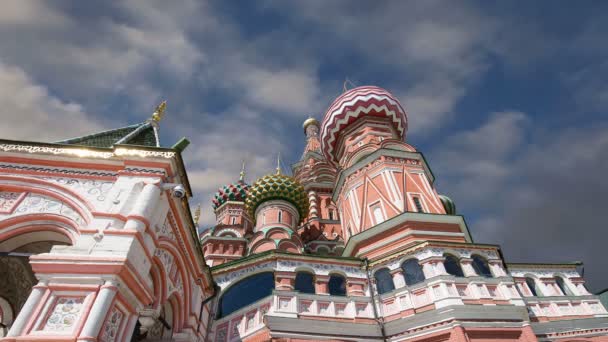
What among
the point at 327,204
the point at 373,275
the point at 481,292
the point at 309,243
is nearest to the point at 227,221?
the point at 309,243

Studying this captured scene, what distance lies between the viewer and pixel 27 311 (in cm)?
451

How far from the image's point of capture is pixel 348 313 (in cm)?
980

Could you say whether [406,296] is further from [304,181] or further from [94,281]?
[304,181]

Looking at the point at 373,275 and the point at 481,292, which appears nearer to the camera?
the point at 481,292

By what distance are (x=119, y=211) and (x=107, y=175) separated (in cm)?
125

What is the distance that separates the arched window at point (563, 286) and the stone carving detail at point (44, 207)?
15.2 metres

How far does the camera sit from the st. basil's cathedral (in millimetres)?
5004

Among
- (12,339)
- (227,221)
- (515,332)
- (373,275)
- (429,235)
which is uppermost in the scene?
(227,221)

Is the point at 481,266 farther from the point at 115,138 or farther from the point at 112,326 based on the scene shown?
the point at 115,138

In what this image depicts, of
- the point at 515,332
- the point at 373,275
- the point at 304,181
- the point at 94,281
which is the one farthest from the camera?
the point at 304,181

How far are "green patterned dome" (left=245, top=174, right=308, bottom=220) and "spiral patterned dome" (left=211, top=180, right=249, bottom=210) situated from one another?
457 cm

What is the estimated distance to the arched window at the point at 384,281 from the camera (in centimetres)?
1061

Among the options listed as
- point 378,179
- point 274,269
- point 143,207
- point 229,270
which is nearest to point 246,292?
point 229,270

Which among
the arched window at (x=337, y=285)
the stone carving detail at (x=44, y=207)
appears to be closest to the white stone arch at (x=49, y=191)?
the stone carving detail at (x=44, y=207)
